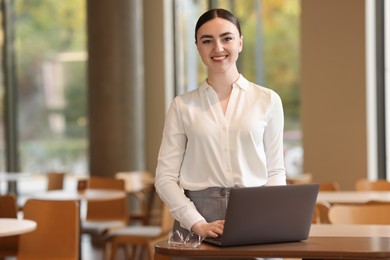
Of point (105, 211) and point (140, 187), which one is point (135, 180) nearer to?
point (140, 187)

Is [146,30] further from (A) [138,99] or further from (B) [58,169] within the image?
(B) [58,169]

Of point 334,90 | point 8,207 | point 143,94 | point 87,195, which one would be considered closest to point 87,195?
point 87,195

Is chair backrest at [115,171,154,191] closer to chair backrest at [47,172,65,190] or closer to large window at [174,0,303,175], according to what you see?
chair backrest at [47,172,65,190]

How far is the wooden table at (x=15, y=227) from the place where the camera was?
482cm

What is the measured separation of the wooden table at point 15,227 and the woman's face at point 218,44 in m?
2.08

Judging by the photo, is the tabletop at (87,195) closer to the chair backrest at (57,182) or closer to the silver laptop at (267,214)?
the chair backrest at (57,182)

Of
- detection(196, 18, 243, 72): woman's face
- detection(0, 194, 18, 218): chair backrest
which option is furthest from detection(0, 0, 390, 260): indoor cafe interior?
detection(196, 18, 243, 72): woman's face

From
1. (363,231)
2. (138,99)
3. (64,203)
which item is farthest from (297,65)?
(363,231)

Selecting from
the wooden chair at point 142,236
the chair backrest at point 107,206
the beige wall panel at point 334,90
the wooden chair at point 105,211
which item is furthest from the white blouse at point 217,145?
the beige wall panel at point 334,90

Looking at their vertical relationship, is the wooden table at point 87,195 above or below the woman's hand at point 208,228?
below

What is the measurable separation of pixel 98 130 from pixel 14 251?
4.35 metres

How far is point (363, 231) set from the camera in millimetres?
3271

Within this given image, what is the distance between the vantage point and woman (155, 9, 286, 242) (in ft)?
10.3

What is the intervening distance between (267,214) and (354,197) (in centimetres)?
409
